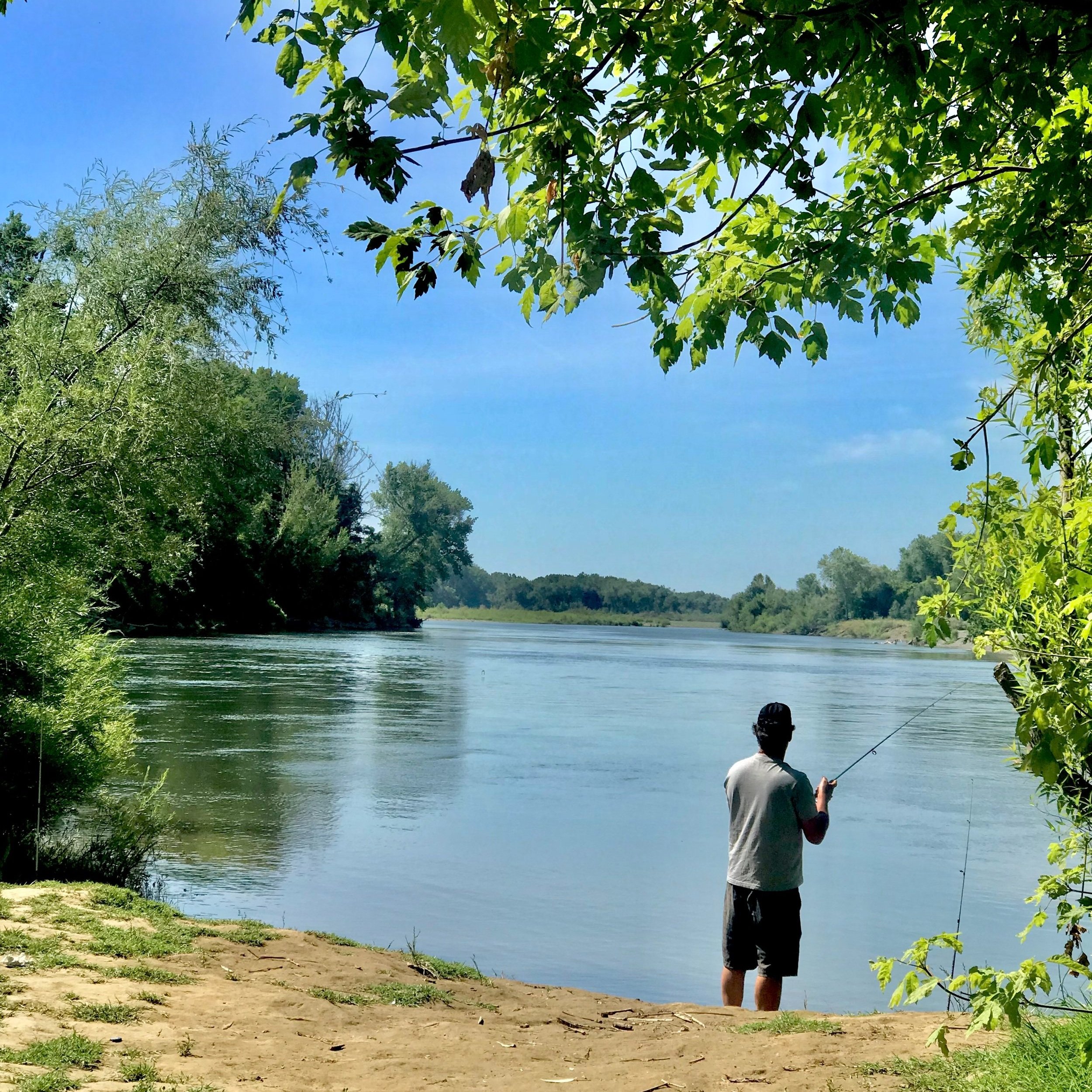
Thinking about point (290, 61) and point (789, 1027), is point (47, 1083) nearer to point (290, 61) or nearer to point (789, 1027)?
point (789, 1027)

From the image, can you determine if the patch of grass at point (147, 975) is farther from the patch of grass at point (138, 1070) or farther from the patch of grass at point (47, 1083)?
the patch of grass at point (47, 1083)

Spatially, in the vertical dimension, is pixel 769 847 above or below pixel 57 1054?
above

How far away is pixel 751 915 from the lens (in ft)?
19.0

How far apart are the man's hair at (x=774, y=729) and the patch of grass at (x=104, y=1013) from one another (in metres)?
3.52

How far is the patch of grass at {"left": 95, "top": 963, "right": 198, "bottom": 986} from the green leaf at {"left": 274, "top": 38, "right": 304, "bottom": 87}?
483cm

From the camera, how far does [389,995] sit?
21.0 feet

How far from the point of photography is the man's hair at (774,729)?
5.79m

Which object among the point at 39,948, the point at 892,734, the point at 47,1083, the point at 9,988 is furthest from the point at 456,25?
the point at 892,734

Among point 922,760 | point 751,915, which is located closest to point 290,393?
point 922,760

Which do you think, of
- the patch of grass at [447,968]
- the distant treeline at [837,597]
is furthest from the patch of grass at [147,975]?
the distant treeline at [837,597]

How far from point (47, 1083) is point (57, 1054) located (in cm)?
36

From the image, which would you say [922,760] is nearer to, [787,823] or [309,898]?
[309,898]

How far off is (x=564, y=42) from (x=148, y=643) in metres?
41.2

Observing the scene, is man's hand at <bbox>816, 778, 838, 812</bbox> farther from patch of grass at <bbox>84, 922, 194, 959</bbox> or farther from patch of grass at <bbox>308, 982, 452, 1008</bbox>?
patch of grass at <bbox>84, 922, 194, 959</bbox>
